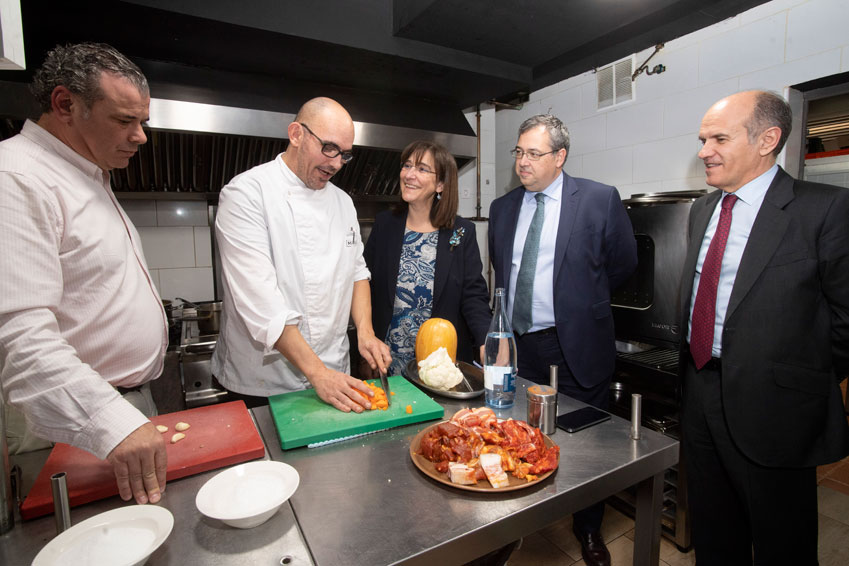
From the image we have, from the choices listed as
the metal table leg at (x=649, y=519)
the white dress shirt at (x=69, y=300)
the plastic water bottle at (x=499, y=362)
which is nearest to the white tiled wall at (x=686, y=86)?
the plastic water bottle at (x=499, y=362)

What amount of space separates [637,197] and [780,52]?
3.03ft

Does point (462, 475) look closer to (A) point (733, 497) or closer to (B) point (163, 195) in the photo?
(A) point (733, 497)

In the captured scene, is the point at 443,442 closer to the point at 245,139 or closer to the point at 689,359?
the point at 689,359

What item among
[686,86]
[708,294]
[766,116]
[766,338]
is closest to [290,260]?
[708,294]

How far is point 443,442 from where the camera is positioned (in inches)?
42.0

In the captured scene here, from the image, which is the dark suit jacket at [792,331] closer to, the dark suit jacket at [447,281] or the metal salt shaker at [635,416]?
the metal salt shaker at [635,416]

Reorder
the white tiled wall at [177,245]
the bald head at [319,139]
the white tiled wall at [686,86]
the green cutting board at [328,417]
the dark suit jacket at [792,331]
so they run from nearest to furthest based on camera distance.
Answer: the green cutting board at [328,417], the dark suit jacket at [792,331], the bald head at [319,139], the white tiled wall at [686,86], the white tiled wall at [177,245]

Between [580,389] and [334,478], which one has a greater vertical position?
[334,478]

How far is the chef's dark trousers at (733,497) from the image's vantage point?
5.16ft

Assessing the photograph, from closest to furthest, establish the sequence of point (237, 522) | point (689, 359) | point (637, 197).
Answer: point (237, 522) < point (689, 359) < point (637, 197)

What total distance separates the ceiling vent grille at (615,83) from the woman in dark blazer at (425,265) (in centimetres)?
152

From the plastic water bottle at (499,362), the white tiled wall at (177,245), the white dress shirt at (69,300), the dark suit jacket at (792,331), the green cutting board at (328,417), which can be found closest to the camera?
the white dress shirt at (69,300)

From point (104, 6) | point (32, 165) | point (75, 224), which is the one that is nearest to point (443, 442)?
point (75, 224)

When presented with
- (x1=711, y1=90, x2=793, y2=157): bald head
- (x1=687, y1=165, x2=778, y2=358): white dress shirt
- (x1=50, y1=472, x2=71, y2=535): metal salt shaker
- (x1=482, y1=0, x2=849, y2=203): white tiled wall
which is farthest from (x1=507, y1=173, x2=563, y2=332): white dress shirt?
(x1=50, y1=472, x2=71, y2=535): metal salt shaker
